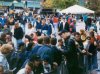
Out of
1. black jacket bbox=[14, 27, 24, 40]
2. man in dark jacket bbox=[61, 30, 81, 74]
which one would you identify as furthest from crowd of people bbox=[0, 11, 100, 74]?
black jacket bbox=[14, 27, 24, 40]

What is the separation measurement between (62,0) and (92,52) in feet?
236

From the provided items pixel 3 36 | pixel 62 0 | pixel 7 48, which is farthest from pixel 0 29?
pixel 62 0

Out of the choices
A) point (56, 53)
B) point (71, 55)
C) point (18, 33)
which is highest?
point (56, 53)

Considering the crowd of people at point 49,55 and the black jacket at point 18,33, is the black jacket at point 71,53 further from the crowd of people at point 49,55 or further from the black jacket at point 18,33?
the black jacket at point 18,33

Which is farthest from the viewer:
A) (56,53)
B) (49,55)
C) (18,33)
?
(18,33)

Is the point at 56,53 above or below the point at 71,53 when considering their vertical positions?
above

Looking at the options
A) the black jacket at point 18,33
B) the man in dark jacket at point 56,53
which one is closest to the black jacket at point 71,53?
the man in dark jacket at point 56,53

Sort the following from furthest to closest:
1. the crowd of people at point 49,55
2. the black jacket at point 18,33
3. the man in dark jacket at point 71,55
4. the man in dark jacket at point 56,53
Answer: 1. the black jacket at point 18,33
2. the man in dark jacket at point 71,55
3. the man in dark jacket at point 56,53
4. the crowd of people at point 49,55

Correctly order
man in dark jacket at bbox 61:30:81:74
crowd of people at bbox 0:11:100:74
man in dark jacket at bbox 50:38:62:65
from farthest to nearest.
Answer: man in dark jacket at bbox 61:30:81:74
man in dark jacket at bbox 50:38:62:65
crowd of people at bbox 0:11:100:74

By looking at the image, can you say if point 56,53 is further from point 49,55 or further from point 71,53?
point 71,53

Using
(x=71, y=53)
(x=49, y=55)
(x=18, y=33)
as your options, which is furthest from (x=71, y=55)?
(x=18, y=33)

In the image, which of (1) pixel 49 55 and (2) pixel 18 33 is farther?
(2) pixel 18 33

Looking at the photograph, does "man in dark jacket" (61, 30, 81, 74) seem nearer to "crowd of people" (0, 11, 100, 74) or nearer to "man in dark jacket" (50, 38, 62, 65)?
"crowd of people" (0, 11, 100, 74)

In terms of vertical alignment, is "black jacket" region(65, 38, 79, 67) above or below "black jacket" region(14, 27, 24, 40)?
above
